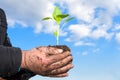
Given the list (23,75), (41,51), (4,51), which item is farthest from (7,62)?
(23,75)

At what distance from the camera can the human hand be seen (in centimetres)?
273

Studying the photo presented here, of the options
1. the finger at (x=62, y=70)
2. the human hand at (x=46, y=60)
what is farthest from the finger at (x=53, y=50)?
the finger at (x=62, y=70)

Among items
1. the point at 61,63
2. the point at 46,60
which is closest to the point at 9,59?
the point at 46,60

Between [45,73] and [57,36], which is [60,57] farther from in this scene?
[57,36]

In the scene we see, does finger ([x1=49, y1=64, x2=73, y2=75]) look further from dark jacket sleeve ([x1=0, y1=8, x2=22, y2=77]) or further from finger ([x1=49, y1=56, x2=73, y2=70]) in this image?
dark jacket sleeve ([x1=0, y1=8, x2=22, y2=77])

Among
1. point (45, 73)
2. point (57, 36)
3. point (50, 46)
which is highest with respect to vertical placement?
point (57, 36)

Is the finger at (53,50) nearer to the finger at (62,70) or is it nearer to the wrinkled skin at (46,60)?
the wrinkled skin at (46,60)

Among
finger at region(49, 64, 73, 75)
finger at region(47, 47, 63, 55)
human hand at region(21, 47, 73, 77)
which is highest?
finger at region(47, 47, 63, 55)

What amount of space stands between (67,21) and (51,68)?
626 millimetres

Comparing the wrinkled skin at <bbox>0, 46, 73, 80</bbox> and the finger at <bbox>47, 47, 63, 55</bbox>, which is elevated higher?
the finger at <bbox>47, 47, 63, 55</bbox>

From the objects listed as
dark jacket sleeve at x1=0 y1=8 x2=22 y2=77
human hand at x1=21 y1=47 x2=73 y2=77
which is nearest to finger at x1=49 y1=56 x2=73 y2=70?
human hand at x1=21 y1=47 x2=73 y2=77

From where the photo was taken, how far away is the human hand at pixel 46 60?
2729 mm

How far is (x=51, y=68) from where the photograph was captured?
2744mm

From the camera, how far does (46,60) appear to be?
2.72 meters
